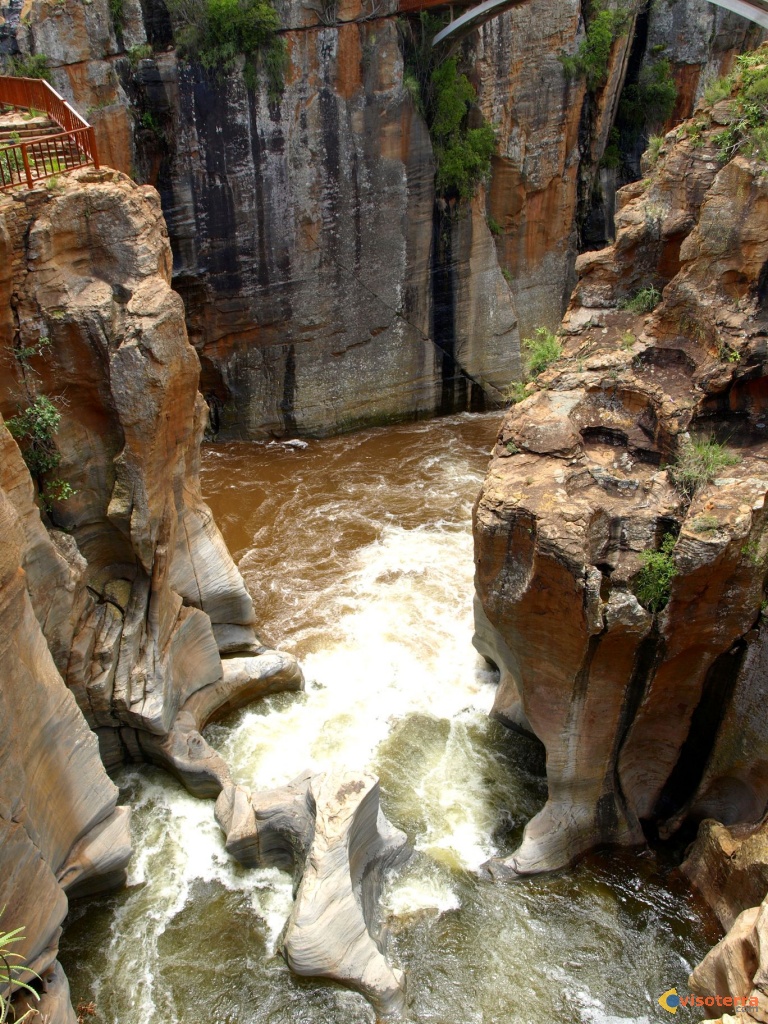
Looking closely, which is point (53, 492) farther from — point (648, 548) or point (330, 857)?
point (648, 548)

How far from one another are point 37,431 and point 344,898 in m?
5.10

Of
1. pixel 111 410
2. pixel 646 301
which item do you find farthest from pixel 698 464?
pixel 111 410

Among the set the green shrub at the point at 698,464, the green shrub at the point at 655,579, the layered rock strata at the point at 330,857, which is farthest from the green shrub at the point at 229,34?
the layered rock strata at the point at 330,857

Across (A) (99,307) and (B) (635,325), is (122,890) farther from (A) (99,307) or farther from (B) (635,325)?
(B) (635,325)

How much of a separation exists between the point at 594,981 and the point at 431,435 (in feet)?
38.0

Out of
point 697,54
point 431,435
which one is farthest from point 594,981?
point 697,54

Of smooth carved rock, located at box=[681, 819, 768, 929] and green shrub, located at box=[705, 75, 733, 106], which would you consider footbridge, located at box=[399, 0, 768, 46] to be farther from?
smooth carved rock, located at box=[681, 819, 768, 929]

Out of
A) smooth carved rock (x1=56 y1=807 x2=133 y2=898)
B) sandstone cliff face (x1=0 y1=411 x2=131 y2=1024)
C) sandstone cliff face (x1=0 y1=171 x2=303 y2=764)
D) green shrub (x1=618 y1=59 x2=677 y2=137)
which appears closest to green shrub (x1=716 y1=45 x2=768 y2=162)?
sandstone cliff face (x1=0 y1=171 x2=303 y2=764)

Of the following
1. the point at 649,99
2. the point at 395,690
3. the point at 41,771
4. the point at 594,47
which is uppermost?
the point at 594,47

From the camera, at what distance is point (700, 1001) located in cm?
582

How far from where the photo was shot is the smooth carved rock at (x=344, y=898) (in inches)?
261

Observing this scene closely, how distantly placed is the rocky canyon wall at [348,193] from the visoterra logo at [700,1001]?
12.1 metres

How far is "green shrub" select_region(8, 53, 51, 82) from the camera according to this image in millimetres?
13156

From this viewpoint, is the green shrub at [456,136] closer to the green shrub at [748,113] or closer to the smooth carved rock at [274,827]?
the green shrub at [748,113]
